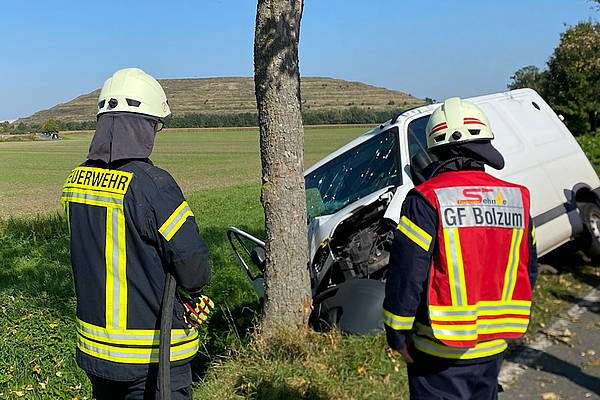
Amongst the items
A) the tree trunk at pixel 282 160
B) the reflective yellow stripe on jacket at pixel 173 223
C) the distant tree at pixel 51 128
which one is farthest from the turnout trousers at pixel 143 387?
the distant tree at pixel 51 128

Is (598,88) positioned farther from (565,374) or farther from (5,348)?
(5,348)

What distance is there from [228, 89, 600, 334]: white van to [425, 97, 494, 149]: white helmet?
88.5 inches

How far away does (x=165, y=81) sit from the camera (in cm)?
11956

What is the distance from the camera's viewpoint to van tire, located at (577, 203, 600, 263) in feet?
22.7

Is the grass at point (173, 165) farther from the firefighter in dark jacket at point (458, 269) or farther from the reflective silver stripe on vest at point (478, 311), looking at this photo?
the reflective silver stripe on vest at point (478, 311)

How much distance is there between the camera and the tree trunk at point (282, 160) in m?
4.76

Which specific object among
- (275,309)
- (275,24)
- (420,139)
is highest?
(275,24)

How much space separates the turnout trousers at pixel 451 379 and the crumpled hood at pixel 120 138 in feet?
5.14

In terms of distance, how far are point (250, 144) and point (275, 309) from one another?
56146 mm

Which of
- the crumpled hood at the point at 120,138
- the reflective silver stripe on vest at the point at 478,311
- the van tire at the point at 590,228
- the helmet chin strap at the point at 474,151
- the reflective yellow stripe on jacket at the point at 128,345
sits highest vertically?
the crumpled hood at the point at 120,138

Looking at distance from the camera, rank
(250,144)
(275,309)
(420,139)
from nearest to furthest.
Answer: (275,309)
(420,139)
(250,144)

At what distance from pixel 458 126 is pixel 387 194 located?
277cm

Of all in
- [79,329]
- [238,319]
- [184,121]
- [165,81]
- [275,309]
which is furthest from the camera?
[165,81]

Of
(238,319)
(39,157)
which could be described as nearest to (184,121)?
(39,157)
